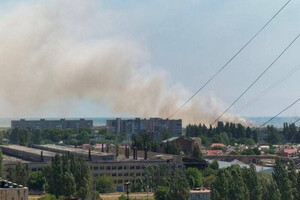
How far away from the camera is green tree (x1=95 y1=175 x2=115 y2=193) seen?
78375mm

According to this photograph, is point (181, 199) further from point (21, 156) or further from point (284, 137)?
point (284, 137)

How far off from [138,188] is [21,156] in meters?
36.5

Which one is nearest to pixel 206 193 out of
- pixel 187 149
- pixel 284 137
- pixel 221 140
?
pixel 187 149

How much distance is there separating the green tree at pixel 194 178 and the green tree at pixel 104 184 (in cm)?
997

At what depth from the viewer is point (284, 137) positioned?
16812 centimetres

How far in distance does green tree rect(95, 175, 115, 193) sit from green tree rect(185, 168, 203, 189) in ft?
32.7

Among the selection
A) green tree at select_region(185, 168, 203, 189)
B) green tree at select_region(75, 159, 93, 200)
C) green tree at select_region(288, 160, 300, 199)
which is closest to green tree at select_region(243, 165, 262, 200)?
green tree at select_region(288, 160, 300, 199)

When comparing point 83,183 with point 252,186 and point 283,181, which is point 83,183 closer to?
point 252,186

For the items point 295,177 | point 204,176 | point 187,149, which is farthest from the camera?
point 187,149

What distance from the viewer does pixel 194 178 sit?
264 feet

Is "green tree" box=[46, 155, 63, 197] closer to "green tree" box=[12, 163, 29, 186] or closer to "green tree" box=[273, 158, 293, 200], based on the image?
"green tree" box=[12, 163, 29, 186]

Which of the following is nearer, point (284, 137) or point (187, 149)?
point (187, 149)

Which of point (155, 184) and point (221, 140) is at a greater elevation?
point (221, 140)

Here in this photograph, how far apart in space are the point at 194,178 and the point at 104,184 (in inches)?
461
